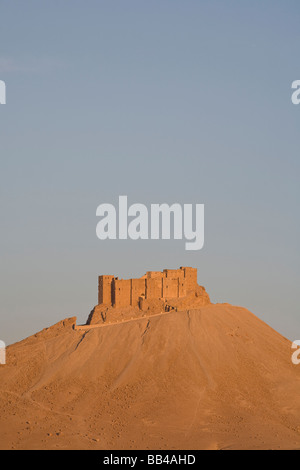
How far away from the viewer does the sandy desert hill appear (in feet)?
341

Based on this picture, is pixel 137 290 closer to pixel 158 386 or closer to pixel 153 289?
pixel 153 289

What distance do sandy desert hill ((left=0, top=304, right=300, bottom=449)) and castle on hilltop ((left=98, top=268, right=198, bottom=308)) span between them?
20.9ft

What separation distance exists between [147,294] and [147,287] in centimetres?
91

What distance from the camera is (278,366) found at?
119500 millimetres

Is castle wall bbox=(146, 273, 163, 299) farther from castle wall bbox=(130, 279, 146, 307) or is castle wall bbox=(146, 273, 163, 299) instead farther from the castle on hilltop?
castle wall bbox=(130, 279, 146, 307)

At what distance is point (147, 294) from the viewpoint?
130 meters

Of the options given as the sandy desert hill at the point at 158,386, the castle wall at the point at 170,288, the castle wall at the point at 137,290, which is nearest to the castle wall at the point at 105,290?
the castle wall at the point at 137,290

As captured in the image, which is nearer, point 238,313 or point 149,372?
point 149,372

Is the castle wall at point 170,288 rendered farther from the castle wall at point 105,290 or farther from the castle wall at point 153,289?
the castle wall at point 105,290

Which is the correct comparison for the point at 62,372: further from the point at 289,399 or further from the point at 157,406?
the point at 289,399

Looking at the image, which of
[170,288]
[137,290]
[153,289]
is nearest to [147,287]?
[153,289]
